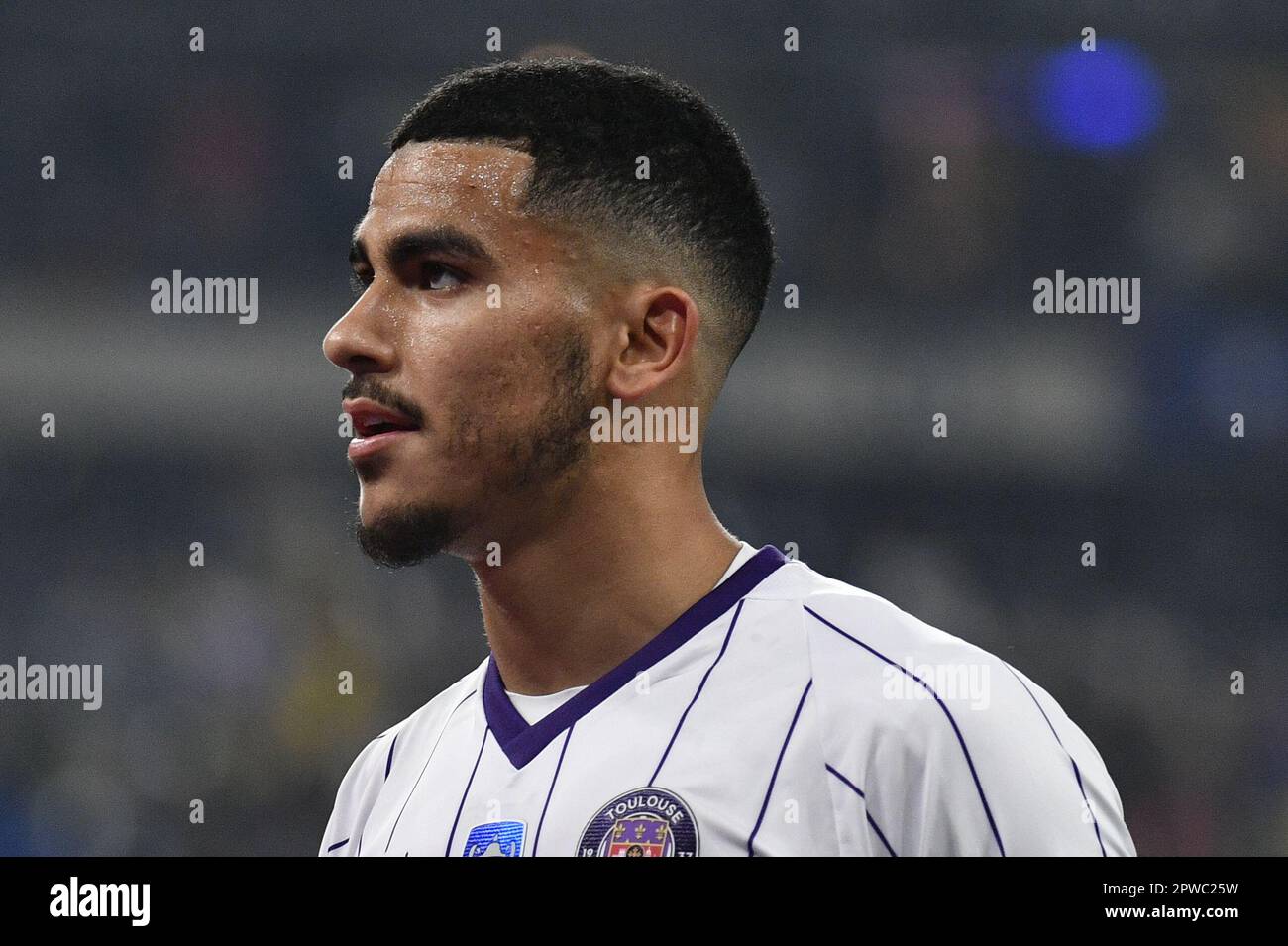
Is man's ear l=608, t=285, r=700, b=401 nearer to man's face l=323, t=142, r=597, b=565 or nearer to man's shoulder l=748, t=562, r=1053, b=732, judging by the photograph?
man's face l=323, t=142, r=597, b=565

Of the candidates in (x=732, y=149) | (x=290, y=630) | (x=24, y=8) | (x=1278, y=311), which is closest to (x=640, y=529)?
(x=732, y=149)

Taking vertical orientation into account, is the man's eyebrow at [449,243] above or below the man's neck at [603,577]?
above

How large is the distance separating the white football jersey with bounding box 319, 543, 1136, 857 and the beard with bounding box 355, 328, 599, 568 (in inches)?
13.6

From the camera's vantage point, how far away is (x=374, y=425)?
251 cm

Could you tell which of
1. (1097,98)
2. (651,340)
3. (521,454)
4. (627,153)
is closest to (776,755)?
(521,454)

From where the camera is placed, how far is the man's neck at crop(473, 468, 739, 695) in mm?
2492

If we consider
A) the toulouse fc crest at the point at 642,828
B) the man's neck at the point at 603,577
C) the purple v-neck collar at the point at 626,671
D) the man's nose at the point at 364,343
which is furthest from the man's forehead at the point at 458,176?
the toulouse fc crest at the point at 642,828

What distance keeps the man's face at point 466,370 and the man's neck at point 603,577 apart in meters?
0.08

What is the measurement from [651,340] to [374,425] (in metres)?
0.51

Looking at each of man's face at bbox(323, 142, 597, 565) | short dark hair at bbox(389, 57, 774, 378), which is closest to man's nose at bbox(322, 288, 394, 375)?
man's face at bbox(323, 142, 597, 565)

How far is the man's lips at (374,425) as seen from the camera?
2.46 m

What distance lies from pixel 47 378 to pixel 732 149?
5.41 meters

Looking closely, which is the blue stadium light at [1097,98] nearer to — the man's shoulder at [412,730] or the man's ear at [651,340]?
the man's ear at [651,340]

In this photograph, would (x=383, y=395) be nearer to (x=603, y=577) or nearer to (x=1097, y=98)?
(x=603, y=577)
